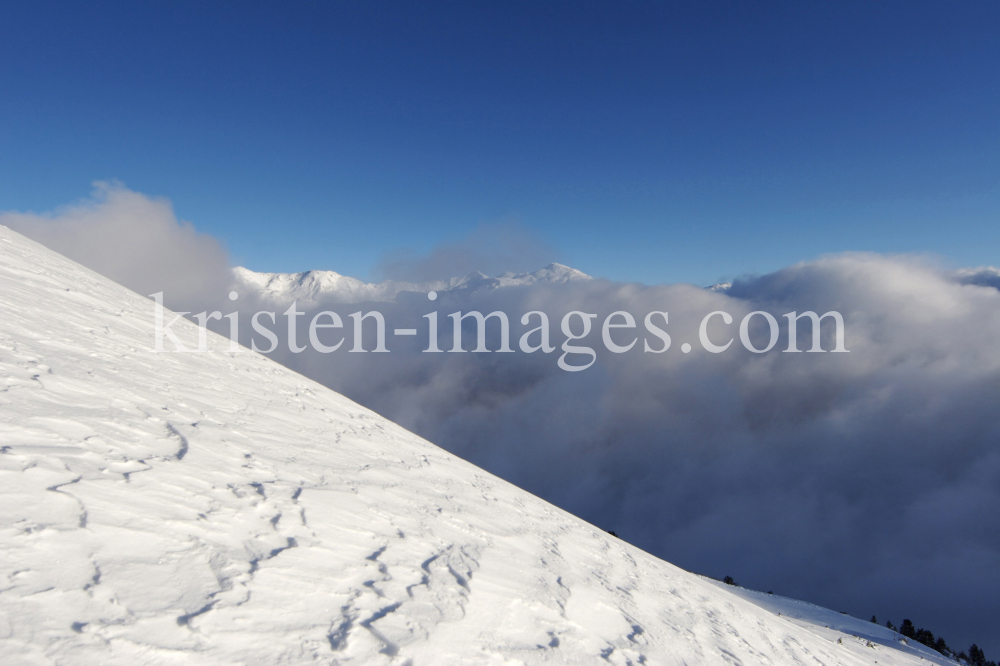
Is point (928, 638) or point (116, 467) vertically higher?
point (116, 467)

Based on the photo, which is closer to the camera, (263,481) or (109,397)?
(263,481)

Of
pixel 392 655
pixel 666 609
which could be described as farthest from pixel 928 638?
pixel 392 655

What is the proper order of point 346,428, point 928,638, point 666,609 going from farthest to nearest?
point 928,638 < point 346,428 < point 666,609

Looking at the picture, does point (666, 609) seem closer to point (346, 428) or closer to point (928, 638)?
point (346, 428)

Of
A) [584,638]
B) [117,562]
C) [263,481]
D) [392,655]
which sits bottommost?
[584,638]

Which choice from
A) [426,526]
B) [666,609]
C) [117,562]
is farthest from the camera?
[666,609]

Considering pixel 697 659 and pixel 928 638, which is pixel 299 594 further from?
pixel 928 638
